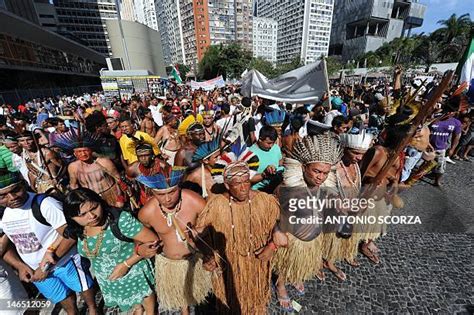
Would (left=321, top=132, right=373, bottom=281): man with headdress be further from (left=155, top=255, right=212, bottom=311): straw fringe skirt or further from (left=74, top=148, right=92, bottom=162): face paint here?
(left=74, top=148, right=92, bottom=162): face paint

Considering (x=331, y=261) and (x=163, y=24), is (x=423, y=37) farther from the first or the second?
(x=163, y=24)

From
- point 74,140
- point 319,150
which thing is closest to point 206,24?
point 74,140

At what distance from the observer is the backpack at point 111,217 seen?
1.93 meters

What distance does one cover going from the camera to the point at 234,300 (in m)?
2.32

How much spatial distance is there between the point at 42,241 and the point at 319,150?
296cm

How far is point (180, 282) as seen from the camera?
240 centimetres

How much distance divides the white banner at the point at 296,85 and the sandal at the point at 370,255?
11.0 feet

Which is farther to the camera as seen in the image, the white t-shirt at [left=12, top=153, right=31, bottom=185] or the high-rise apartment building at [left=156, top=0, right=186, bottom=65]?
the high-rise apartment building at [left=156, top=0, right=186, bottom=65]

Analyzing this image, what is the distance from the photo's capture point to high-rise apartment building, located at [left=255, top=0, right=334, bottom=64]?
342 ft

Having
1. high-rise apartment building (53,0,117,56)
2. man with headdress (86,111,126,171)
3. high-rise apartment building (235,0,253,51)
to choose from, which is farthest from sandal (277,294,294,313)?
high-rise apartment building (235,0,253,51)

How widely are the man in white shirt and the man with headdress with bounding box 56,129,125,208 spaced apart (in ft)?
3.66

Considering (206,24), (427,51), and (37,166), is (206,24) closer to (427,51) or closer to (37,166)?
(427,51)

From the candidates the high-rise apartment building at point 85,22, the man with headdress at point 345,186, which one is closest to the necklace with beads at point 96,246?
the man with headdress at point 345,186

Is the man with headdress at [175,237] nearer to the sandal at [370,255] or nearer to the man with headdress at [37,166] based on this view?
the sandal at [370,255]
